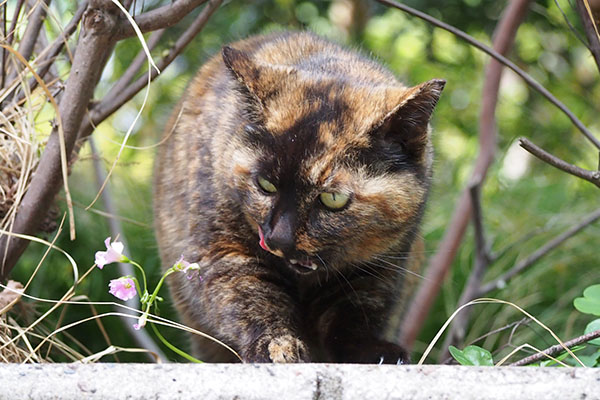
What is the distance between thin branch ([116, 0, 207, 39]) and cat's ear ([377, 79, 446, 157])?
595mm

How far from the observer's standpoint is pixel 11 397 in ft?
3.88

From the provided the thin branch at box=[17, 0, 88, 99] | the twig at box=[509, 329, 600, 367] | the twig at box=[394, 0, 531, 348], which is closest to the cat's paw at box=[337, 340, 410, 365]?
the twig at box=[509, 329, 600, 367]

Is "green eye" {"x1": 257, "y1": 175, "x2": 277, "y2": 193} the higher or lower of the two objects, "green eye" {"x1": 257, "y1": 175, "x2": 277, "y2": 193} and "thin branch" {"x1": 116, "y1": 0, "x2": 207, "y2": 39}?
the lower

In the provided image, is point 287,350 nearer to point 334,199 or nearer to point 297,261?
point 297,261

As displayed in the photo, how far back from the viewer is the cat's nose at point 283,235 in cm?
173

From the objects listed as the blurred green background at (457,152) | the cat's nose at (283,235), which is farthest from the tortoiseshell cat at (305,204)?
the blurred green background at (457,152)

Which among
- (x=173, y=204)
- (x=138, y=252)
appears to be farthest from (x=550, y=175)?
(x=173, y=204)

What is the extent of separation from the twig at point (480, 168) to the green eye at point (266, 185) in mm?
1221

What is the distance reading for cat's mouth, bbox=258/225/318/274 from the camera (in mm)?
1784

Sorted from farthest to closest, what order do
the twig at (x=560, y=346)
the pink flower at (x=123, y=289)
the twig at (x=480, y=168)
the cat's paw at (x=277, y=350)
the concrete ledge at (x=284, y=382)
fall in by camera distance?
the twig at (x=480, y=168) < the cat's paw at (x=277, y=350) < the pink flower at (x=123, y=289) < the twig at (x=560, y=346) < the concrete ledge at (x=284, y=382)

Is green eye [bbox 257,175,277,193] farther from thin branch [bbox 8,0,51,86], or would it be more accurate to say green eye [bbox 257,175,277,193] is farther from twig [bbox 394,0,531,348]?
twig [bbox 394,0,531,348]

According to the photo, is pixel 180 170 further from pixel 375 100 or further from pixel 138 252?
pixel 138 252

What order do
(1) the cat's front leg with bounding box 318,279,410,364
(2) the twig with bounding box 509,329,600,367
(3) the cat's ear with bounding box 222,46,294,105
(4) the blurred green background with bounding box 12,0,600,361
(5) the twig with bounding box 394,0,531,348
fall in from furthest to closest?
(4) the blurred green background with bounding box 12,0,600,361 < (5) the twig with bounding box 394,0,531,348 < (1) the cat's front leg with bounding box 318,279,410,364 < (3) the cat's ear with bounding box 222,46,294,105 < (2) the twig with bounding box 509,329,600,367

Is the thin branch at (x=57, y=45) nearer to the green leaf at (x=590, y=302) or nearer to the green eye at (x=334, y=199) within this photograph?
the green eye at (x=334, y=199)
